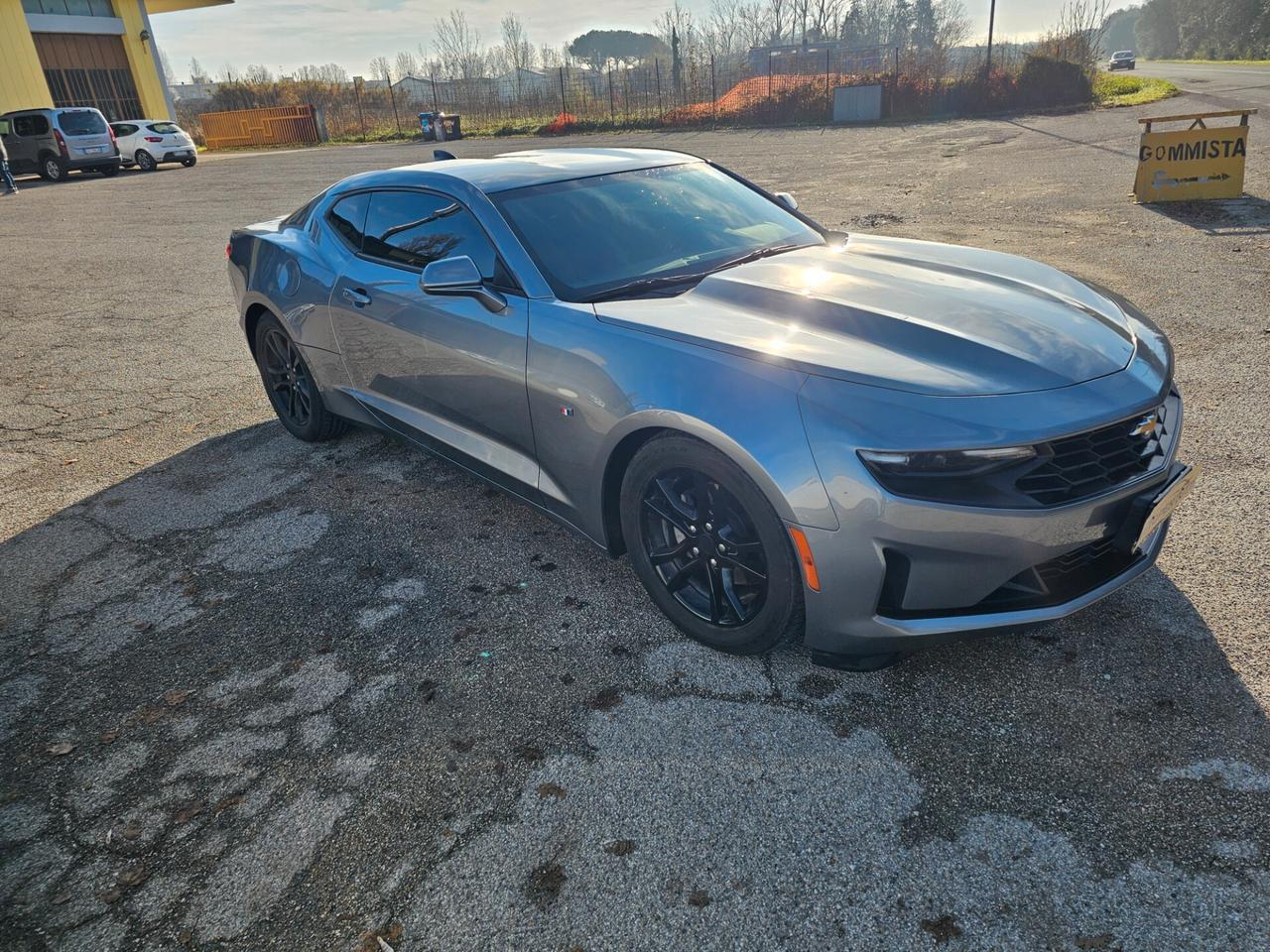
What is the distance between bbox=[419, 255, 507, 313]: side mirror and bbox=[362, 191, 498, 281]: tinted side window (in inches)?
4.8

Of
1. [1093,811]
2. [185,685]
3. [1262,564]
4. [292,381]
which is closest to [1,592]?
[185,685]

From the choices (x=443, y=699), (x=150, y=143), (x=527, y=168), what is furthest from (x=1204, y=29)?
(x=443, y=699)

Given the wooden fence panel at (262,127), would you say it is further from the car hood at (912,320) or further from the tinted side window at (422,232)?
the car hood at (912,320)

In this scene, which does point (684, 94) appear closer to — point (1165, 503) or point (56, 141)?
point (56, 141)

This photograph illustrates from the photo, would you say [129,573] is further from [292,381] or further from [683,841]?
[683,841]

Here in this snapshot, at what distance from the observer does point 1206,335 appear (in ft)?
18.0

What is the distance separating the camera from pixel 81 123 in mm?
22578

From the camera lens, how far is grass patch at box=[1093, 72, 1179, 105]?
26359mm

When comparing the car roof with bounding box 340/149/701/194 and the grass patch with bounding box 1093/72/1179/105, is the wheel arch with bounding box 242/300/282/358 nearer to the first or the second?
the car roof with bounding box 340/149/701/194

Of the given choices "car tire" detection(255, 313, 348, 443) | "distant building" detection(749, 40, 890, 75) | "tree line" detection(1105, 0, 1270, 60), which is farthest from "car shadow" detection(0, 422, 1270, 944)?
"tree line" detection(1105, 0, 1270, 60)

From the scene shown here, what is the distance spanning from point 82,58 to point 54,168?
41.8ft

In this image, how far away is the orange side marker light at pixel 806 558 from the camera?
93.3 inches

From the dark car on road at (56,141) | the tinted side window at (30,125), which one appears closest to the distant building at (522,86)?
the dark car on road at (56,141)

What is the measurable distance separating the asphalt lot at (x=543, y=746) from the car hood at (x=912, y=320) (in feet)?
3.18
